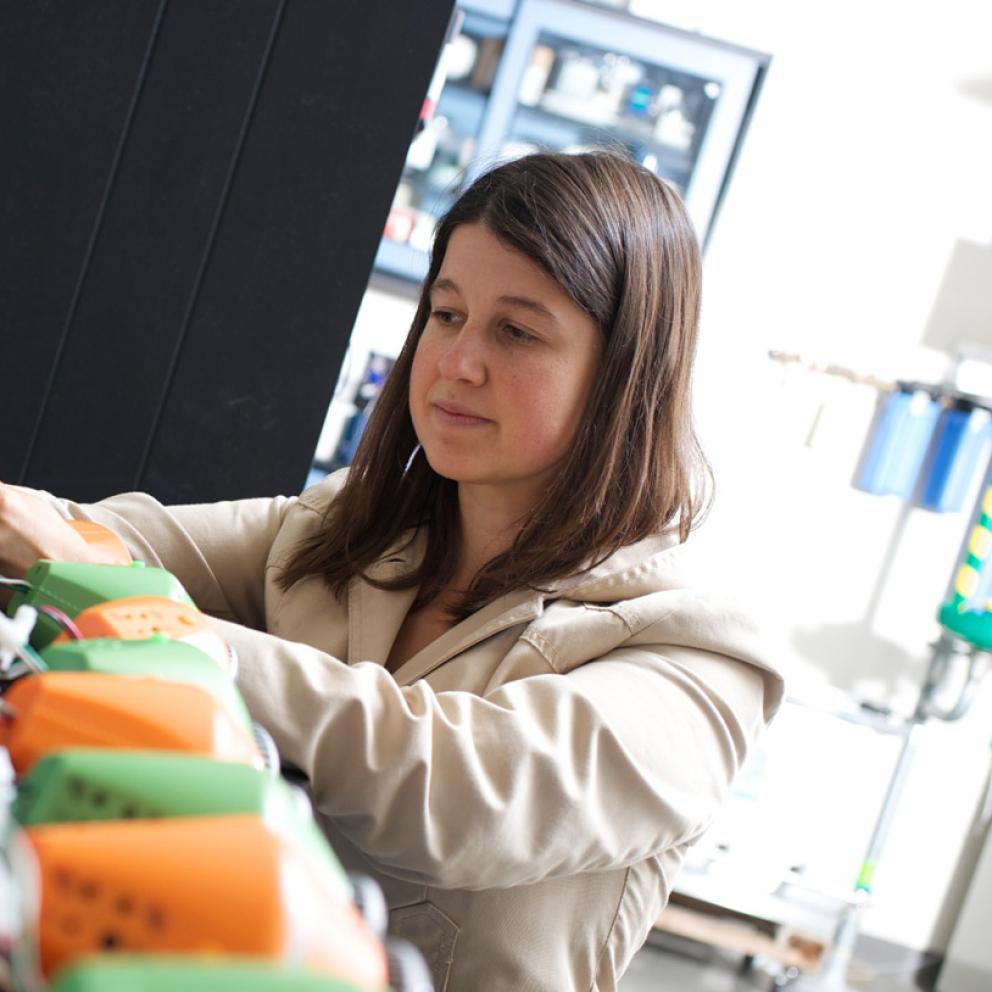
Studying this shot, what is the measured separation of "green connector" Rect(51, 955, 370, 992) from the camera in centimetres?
34

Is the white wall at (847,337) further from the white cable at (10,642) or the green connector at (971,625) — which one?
the white cable at (10,642)

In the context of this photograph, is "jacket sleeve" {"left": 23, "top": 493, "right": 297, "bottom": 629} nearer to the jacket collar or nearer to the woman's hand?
the jacket collar

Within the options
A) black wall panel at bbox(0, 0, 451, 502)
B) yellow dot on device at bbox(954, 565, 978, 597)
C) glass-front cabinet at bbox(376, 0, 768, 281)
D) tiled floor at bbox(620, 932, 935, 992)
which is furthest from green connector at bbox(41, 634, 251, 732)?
yellow dot on device at bbox(954, 565, 978, 597)

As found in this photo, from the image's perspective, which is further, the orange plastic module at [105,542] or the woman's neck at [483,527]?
the woman's neck at [483,527]

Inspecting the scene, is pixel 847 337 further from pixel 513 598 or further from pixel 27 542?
pixel 27 542

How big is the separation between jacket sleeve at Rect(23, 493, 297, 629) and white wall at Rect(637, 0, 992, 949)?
2929 mm

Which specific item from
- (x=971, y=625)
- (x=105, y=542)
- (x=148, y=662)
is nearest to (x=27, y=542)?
(x=105, y=542)

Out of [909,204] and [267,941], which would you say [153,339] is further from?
[909,204]

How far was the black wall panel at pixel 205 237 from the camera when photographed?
1.87 meters

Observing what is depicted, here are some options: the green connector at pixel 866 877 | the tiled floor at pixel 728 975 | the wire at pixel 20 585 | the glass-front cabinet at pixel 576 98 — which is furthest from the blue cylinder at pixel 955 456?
the wire at pixel 20 585

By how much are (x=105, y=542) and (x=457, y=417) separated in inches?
13.7

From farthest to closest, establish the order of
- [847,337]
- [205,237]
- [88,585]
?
[847,337], [205,237], [88,585]

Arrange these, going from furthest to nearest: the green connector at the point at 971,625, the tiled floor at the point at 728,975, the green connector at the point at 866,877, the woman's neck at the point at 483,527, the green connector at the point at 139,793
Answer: the green connector at the point at 866,877 → the green connector at the point at 971,625 → the tiled floor at the point at 728,975 → the woman's neck at the point at 483,527 → the green connector at the point at 139,793

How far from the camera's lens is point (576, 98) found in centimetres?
417
